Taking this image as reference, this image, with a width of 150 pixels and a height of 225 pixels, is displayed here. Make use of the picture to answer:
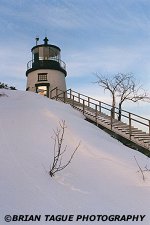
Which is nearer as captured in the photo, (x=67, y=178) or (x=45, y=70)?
(x=67, y=178)

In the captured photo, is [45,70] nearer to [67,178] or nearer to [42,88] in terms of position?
[42,88]

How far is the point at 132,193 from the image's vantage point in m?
7.84

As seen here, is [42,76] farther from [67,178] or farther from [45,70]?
[67,178]

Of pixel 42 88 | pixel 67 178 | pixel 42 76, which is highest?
pixel 42 76

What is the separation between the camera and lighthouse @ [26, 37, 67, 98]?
31469 mm

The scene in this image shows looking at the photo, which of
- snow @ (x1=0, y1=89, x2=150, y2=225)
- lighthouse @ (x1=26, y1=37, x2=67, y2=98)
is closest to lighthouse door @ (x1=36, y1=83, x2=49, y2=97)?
lighthouse @ (x1=26, y1=37, x2=67, y2=98)

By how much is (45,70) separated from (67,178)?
Answer: 24040mm

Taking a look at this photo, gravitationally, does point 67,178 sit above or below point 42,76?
Answer: below

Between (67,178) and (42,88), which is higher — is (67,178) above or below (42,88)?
below

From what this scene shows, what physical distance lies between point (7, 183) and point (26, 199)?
80 centimetres

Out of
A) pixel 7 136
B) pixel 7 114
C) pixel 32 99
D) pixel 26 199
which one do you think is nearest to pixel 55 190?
pixel 26 199

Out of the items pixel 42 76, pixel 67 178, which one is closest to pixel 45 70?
pixel 42 76

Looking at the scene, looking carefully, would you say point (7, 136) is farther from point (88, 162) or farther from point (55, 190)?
point (55, 190)

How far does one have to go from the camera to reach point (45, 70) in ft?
103
